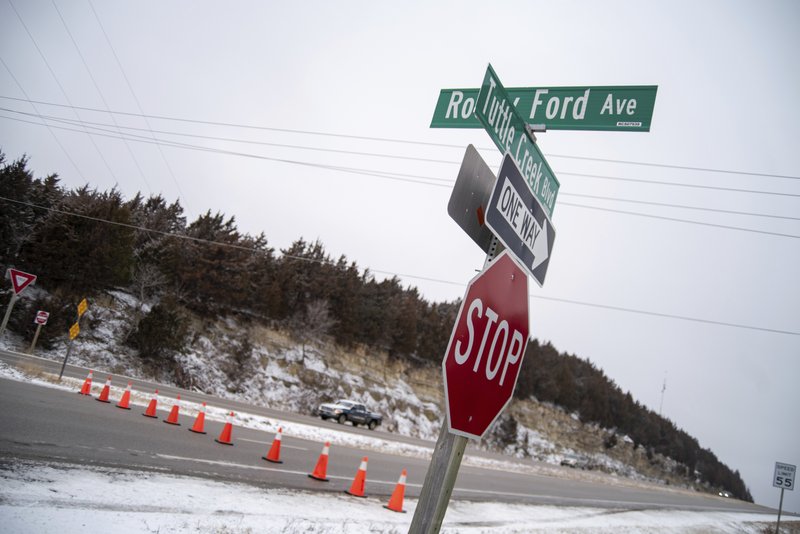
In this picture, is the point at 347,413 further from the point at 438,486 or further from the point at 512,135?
the point at 438,486

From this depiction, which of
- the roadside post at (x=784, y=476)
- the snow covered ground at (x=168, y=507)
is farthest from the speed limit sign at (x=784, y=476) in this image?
the snow covered ground at (x=168, y=507)

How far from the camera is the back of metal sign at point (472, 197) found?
2.88 metres

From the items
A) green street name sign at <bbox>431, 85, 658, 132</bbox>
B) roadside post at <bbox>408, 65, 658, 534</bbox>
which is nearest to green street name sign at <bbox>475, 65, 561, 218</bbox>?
roadside post at <bbox>408, 65, 658, 534</bbox>

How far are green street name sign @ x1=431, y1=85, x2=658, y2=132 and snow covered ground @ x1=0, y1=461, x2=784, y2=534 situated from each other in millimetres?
5051

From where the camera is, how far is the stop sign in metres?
2.36

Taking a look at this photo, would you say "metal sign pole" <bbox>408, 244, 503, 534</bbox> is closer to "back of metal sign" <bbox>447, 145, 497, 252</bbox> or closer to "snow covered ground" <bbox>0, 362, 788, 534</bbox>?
"back of metal sign" <bbox>447, 145, 497, 252</bbox>

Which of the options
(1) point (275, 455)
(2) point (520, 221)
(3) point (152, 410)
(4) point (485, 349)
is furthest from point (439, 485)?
(3) point (152, 410)

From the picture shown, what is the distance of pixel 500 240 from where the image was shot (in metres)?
2.83

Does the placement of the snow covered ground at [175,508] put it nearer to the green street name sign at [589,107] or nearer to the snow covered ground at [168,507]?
the snow covered ground at [168,507]

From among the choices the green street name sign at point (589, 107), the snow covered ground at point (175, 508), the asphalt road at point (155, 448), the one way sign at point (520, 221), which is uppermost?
the green street name sign at point (589, 107)

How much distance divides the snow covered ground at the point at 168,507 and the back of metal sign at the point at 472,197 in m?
4.22

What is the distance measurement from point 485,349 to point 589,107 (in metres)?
2.46

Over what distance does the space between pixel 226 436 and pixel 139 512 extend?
657cm

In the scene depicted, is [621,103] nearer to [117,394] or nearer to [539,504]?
[539,504]
